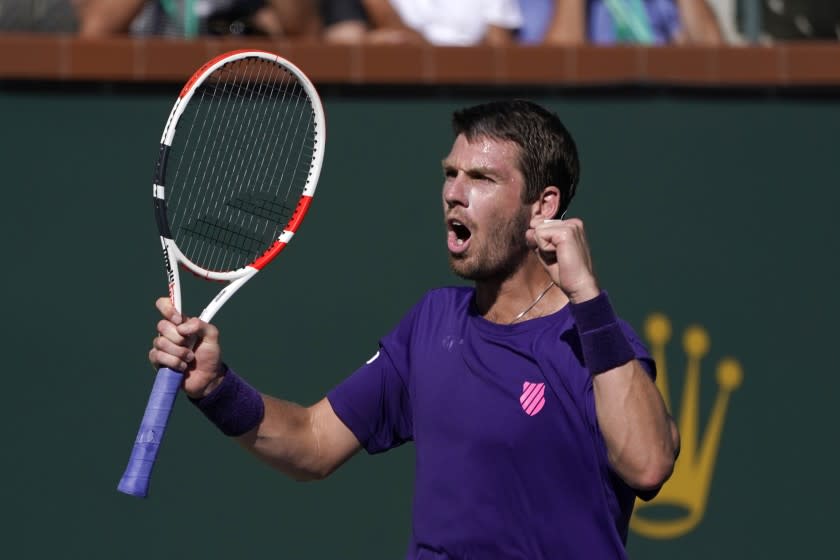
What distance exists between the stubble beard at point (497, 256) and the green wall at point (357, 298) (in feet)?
8.81

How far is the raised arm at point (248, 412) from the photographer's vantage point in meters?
3.32

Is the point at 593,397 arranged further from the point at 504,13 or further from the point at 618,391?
the point at 504,13

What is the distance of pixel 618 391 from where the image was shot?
3061 millimetres

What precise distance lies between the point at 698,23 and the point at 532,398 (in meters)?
3.85

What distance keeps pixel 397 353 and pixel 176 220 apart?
1.77 meters

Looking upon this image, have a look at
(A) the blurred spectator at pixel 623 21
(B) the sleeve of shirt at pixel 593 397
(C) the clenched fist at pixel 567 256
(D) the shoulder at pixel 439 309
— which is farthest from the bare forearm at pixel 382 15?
(B) the sleeve of shirt at pixel 593 397

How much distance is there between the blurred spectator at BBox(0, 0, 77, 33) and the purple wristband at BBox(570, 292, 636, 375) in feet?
12.5

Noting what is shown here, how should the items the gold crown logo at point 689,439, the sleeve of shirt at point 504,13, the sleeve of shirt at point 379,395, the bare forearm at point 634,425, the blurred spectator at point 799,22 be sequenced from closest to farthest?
the bare forearm at point 634,425
the sleeve of shirt at point 379,395
the gold crown logo at point 689,439
the sleeve of shirt at point 504,13
the blurred spectator at point 799,22

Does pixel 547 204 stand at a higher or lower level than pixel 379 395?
higher

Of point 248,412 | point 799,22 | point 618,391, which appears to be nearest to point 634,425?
point 618,391

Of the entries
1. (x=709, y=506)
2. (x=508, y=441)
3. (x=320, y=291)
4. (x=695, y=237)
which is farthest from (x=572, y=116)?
(x=508, y=441)

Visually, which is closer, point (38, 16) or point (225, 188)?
point (225, 188)

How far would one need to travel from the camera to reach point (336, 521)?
6.16m

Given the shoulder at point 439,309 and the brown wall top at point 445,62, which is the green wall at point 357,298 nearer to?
the brown wall top at point 445,62
